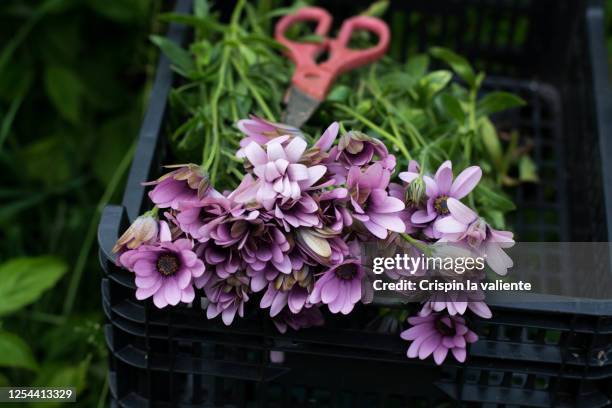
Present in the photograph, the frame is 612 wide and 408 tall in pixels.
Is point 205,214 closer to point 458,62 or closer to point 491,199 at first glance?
point 491,199

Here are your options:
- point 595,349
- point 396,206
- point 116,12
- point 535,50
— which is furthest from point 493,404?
point 116,12

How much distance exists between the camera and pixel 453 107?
0.96m

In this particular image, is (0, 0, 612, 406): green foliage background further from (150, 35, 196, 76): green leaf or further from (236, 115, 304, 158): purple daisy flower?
(236, 115, 304, 158): purple daisy flower

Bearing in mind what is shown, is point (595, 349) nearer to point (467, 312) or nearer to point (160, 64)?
point (467, 312)

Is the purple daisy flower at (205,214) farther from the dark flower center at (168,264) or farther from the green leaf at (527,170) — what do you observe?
the green leaf at (527,170)

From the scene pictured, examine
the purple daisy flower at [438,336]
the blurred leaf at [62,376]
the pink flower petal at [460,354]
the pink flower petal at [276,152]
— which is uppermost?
the pink flower petal at [276,152]

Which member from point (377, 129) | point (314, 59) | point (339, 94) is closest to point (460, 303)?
point (377, 129)

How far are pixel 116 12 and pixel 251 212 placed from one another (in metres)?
0.80

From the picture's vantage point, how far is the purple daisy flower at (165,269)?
2.33 feet

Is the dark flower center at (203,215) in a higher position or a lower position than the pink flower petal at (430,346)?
higher

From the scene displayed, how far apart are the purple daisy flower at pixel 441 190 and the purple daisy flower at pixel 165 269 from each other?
0.19 metres

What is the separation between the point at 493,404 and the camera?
0.81 m

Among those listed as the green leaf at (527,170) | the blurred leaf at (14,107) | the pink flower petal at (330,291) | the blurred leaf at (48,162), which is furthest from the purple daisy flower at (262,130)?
the blurred leaf at (48,162)

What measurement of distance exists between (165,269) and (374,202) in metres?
0.18
